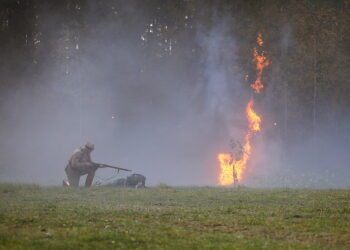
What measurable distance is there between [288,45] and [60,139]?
81.2 ft

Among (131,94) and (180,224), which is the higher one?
(131,94)

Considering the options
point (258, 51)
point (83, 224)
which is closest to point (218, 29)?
point (258, 51)

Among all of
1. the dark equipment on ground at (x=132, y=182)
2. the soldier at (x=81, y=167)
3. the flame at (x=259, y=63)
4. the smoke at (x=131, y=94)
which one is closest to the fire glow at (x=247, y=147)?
the flame at (x=259, y=63)

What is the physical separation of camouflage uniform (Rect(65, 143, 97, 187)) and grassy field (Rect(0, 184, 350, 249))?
8.49m

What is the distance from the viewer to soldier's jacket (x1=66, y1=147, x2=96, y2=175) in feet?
106

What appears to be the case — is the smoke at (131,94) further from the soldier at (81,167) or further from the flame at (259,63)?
the soldier at (81,167)

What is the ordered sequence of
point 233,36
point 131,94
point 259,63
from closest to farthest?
point 259,63, point 233,36, point 131,94

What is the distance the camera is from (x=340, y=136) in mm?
55531

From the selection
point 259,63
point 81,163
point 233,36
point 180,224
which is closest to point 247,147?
point 259,63

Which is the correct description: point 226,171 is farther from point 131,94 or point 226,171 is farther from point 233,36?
point 131,94

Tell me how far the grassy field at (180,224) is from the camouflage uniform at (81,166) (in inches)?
334

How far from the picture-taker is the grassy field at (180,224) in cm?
1298

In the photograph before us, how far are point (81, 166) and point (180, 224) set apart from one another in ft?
57.2

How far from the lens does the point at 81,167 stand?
106ft
